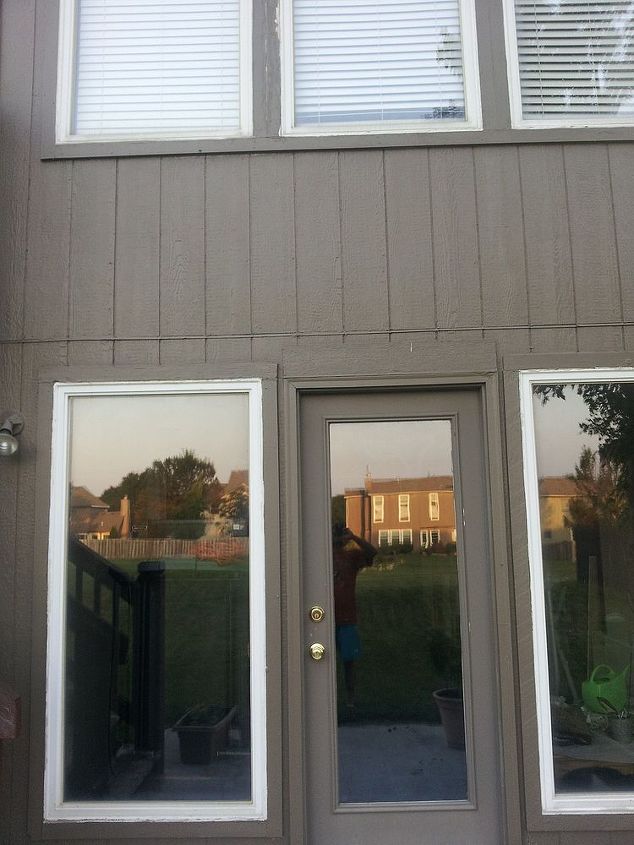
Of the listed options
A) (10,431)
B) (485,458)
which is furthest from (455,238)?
(10,431)

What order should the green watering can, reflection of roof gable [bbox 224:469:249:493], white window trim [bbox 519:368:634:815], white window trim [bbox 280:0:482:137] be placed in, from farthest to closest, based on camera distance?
1. white window trim [bbox 280:0:482:137]
2. reflection of roof gable [bbox 224:469:249:493]
3. the green watering can
4. white window trim [bbox 519:368:634:815]

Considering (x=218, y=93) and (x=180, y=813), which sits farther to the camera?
(x=218, y=93)

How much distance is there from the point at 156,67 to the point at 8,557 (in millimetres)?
2473

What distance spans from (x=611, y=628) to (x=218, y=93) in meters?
3.13

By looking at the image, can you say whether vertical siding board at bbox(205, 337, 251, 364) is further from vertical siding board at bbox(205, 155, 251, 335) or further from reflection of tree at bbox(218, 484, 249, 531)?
reflection of tree at bbox(218, 484, 249, 531)

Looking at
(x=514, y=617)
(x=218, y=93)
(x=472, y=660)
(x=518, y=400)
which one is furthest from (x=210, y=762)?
(x=218, y=93)

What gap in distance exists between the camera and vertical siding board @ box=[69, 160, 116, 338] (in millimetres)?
3512

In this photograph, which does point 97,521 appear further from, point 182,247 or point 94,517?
point 182,247

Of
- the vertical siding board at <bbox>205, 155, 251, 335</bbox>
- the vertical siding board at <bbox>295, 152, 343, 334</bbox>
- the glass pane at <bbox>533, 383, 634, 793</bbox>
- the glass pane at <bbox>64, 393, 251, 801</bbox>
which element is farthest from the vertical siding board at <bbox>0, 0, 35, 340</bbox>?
the glass pane at <bbox>533, 383, 634, 793</bbox>

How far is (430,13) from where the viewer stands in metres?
3.80

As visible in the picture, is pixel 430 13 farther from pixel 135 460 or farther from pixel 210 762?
pixel 210 762

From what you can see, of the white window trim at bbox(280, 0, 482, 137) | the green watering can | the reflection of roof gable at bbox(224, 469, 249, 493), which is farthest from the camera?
the white window trim at bbox(280, 0, 482, 137)

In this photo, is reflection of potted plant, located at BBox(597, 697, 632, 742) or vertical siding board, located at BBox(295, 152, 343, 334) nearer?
reflection of potted plant, located at BBox(597, 697, 632, 742)

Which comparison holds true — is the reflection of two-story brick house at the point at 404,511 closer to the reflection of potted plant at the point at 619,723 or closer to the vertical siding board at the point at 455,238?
the vertical siding board at the point at 455,238
